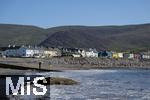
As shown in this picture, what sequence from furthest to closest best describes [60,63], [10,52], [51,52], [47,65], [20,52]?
[51,52]
[10,52]
[20,52]
[60,63]
[47,65]

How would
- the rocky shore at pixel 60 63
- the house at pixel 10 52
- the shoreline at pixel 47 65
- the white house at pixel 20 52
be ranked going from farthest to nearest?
the house at pixel 10 52, the white house at pixel 20 52, the rocky shore at pixel 60 63, the shoreline at pixel 47 65

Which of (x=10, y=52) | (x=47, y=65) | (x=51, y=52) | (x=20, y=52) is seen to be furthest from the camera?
(x=51, y=52)

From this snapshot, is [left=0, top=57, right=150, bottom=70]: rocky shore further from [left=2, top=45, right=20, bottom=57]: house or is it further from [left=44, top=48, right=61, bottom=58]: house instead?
[left=44, top=48, right=61, bottom=58]: house

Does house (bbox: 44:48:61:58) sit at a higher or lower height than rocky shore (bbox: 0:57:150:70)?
higher

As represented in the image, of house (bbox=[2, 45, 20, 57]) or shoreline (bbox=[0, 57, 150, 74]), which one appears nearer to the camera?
shoreline (bbox=[0, 57, 150, 74])

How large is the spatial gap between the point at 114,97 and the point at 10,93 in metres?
8.79

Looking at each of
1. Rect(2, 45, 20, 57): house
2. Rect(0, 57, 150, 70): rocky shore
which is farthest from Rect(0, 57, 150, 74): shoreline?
Rect(2, 45, 20, 57): house

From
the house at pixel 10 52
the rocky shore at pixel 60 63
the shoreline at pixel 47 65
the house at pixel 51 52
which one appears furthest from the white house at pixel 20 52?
the shoreline at pixel 47 65

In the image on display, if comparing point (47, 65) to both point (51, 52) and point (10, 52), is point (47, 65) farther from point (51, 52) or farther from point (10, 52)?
point (51, 52)

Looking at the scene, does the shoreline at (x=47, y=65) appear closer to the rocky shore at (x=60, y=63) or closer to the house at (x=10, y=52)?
the rocky shore at (x=60, y=63)

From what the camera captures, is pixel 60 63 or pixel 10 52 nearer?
pixel 60 63

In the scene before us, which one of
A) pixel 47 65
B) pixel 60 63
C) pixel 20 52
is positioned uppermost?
pixel 20 52

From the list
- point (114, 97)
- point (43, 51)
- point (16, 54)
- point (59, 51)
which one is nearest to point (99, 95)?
point (114, 97)

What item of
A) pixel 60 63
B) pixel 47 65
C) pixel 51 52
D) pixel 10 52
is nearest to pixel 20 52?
pixel 10 52
